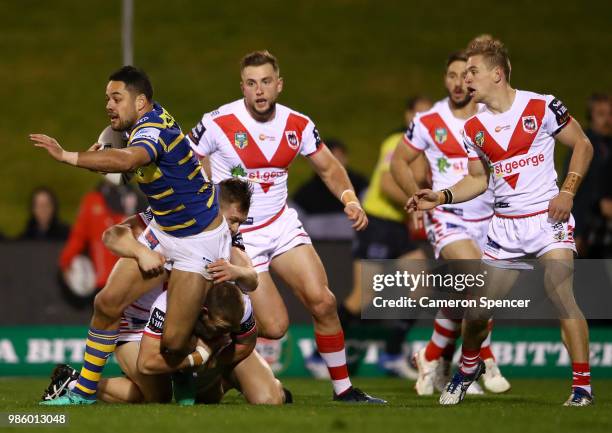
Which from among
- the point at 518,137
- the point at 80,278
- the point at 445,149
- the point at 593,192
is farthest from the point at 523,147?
the point at 80,278

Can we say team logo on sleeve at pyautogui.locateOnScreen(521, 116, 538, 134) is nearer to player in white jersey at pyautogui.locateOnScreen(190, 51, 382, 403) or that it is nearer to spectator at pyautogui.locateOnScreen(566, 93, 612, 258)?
player in white jersey at pyautogui.locateOnScreen(190, 51, 382, 403)

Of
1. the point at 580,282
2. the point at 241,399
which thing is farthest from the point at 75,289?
the point at 580,282

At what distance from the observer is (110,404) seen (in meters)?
8.05

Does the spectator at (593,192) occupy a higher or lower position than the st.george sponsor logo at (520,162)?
lower

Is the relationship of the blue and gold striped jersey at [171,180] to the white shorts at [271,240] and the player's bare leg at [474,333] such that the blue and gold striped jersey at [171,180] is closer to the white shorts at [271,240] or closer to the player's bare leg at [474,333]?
the white shorts at [271,240]

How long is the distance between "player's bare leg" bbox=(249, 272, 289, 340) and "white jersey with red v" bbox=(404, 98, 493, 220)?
182 cm

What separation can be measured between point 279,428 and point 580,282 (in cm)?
640

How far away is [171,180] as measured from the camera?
7648 millimetres

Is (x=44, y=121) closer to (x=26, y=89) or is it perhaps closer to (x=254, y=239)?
(x=26, y=89)

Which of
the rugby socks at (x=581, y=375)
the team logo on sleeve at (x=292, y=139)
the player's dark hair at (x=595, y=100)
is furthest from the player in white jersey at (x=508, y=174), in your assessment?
the player's dark hair at (x=595, y=100)

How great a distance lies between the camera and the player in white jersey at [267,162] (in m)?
8.83

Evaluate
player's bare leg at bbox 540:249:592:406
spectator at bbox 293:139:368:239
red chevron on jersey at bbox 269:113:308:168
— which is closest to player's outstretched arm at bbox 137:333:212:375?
red chevron on jersey at bbox 269:113:308:168

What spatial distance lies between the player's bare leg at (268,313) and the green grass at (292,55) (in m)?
14.0

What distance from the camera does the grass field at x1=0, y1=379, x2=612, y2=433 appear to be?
6.49 metres
